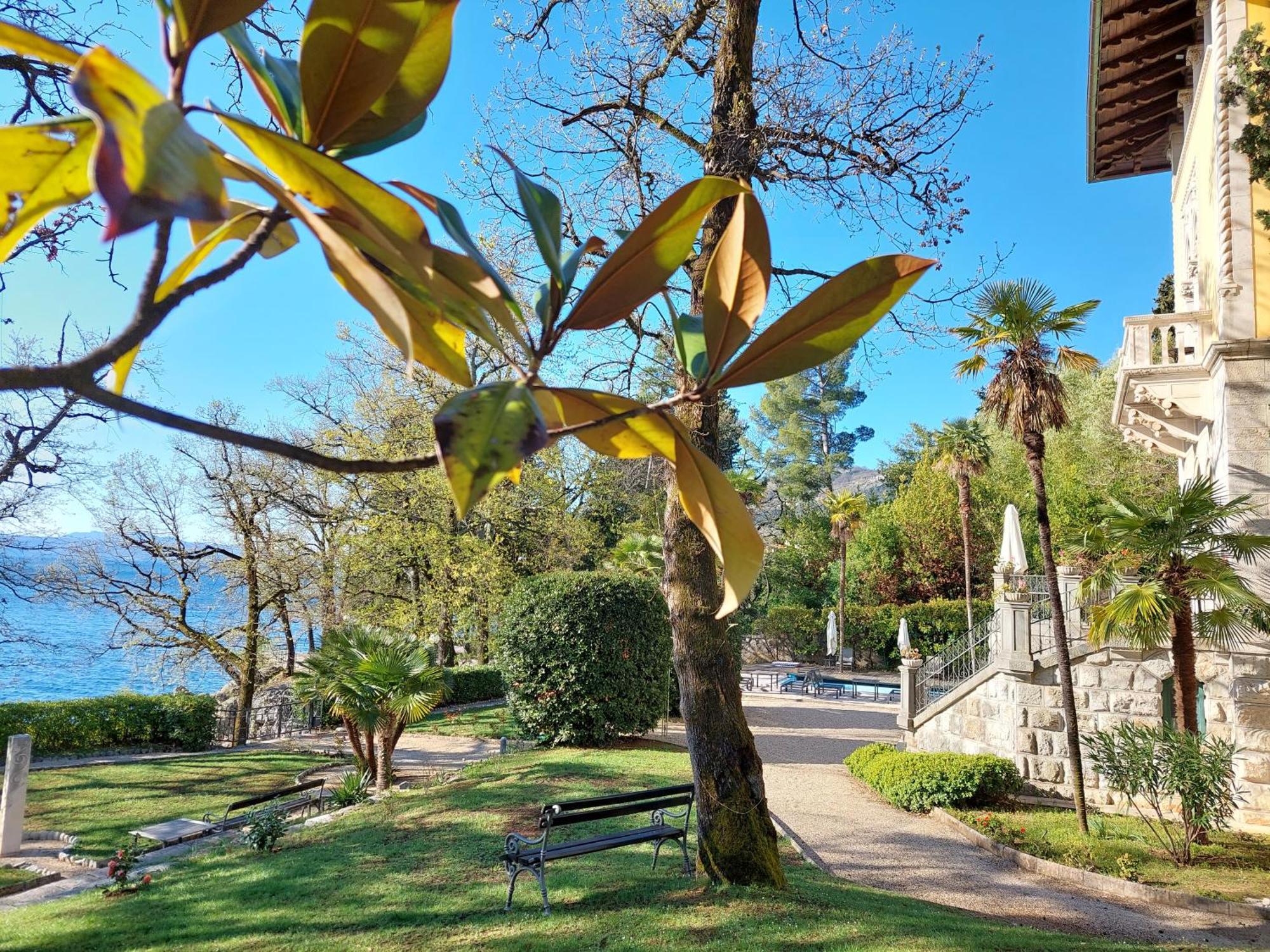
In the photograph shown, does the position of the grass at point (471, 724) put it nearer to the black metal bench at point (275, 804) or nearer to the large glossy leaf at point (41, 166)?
the black metal bench at point (275, 804)

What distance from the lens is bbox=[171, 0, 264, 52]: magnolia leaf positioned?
2.44 ft

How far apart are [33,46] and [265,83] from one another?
0.22 metres

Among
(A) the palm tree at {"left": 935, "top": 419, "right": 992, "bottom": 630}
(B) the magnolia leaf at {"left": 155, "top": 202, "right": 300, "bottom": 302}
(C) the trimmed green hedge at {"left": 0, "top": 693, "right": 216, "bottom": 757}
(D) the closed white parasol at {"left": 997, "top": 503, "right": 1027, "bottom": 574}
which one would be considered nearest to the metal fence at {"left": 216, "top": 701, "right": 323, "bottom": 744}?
(C) the trimmed green hedge at {"left": 0, "top": 693, "right": 216, "bottom": 757}

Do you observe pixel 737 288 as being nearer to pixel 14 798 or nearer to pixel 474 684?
pixel 14 798

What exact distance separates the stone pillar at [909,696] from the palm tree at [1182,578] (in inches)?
189

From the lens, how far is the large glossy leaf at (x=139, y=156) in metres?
0.49

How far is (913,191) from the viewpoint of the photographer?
22.8 ft

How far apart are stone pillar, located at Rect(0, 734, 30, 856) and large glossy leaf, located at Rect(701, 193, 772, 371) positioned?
1079cm

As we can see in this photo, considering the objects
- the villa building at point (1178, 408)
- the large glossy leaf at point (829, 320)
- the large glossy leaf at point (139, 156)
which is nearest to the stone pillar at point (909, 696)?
the villa building at point (1178, 408)

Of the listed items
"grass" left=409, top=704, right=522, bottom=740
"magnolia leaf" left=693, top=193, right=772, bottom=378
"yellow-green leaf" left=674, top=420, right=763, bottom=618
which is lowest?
"grass" left=409, top=704, right=522, bottom=740

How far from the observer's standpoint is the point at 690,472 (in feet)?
3.51

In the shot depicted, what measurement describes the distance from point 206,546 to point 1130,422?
19.0m

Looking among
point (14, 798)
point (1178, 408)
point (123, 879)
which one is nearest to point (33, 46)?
point (123, 879)

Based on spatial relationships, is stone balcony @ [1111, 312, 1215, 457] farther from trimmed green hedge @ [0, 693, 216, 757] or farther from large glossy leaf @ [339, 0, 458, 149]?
trimmed green hedge @ [0, 693, 216, 757]
